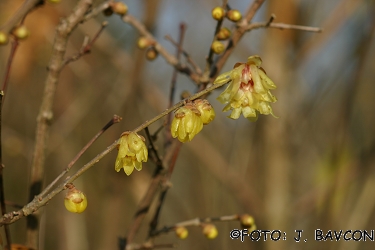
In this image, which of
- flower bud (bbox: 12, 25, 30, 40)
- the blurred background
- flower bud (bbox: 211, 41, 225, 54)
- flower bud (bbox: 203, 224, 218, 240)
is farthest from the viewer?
the blurred background

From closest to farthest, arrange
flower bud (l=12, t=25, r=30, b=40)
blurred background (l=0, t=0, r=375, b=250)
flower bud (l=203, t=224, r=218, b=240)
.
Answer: flower bud (l=12, t=25, r=30, b=40)
flower bud (l=203, t=224, r=218, b=240)
blurred background (l=0, t=0, r=375, b=250)

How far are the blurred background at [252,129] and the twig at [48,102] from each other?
3.08ft

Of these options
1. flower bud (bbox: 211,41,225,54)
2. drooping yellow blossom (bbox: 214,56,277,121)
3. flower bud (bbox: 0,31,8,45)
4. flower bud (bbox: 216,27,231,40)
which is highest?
flower bud (bbox: 216,27,231,40)

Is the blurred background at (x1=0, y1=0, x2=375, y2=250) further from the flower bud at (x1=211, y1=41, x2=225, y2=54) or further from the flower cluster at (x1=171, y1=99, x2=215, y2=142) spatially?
the flower cluster at (x1=171, y1=99, x2=215, y2=142)

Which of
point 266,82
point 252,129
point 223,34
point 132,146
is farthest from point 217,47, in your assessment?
point 252,129

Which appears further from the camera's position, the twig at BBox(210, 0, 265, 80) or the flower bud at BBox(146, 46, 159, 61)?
the flower bud at BBox(146, 46, 159, 61)

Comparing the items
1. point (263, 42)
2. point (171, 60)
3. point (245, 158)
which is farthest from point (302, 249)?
point (171, 60)

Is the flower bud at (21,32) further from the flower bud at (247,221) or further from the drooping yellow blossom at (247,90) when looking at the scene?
the flower bud at (247,221)

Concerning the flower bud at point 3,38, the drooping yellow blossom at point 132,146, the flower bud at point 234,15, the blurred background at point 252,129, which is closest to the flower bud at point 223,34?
the flower bud at point 234,15

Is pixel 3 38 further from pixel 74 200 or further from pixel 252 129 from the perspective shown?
pixel 252 129

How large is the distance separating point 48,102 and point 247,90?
2.08 ft

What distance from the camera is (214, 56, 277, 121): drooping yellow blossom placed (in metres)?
0.93

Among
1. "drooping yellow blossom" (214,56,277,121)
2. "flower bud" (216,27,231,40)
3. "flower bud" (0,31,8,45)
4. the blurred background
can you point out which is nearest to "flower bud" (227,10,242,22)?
"flower bud" (216,27,231,40)

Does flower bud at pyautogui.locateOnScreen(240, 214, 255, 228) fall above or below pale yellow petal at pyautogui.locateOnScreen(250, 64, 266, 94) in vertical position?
below
